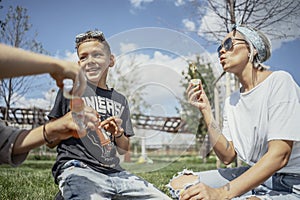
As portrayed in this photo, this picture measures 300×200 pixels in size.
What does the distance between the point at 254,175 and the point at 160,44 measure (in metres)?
0.68

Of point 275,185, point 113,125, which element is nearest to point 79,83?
point 113,125

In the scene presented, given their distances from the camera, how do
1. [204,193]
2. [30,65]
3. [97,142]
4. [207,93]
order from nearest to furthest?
[30,65] < [204,193] < [97,142] < [207,93]

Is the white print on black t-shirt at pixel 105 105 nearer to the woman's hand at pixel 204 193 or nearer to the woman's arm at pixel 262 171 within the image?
the woman's hand at pixel 204 193

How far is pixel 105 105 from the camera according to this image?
1700 mm

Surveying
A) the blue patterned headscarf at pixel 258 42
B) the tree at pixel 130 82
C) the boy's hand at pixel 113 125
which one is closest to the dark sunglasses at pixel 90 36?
the tree at pixel 130 82

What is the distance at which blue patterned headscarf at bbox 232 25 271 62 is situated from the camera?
1876 millimetres

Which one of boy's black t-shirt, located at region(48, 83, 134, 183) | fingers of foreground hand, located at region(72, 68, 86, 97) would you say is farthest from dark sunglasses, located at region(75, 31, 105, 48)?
fingers of foreground hand, located at region(72, 68, 86, 97)

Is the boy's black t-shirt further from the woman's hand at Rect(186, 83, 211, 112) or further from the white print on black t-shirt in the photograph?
the woman's hand at Rect(186, 83, 211, 112)

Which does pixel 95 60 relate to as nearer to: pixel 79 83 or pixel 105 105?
pixel 105 105

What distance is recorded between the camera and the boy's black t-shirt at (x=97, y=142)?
165 cm

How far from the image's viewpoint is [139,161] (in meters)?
1.89

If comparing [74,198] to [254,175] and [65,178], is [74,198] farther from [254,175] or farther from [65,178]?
[254,175]

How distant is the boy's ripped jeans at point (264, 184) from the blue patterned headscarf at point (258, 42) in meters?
0.57

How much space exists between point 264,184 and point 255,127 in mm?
326
